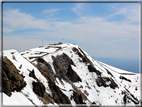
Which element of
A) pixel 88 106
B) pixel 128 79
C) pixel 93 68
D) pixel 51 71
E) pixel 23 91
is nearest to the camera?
pixel 23 91

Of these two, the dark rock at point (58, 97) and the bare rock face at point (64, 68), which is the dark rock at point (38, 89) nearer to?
the dark rock at point (58, 97)

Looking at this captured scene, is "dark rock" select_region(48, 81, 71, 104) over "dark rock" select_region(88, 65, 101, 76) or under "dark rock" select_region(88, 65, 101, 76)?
under

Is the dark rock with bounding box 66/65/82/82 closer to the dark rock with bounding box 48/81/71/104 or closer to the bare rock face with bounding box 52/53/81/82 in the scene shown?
the bare rock face with bounding box 52/53/81/82

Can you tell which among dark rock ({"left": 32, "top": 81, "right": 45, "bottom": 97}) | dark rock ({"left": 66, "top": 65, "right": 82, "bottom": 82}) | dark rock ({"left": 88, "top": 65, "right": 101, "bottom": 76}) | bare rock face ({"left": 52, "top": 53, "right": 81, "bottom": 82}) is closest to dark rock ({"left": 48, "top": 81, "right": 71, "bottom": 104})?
dark rock ({"left": 32, "top": 81, "right": 45, "bottom": 97})

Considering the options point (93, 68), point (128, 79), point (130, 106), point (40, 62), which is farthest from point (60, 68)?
point (128, 79)

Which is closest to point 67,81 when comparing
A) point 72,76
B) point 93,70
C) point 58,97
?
point 72,76

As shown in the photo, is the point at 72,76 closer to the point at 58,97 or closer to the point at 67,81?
the point at 67,81

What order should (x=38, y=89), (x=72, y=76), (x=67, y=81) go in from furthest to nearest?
(x=72, y=76) → (x=67, y=81) → (x=38, y=89)

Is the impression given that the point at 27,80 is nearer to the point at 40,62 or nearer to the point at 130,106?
the point at 40,62

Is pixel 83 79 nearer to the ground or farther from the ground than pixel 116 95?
farther from the ground

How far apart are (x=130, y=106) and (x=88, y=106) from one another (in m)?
21.9

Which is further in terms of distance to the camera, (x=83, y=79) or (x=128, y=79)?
(x=128, y=79)

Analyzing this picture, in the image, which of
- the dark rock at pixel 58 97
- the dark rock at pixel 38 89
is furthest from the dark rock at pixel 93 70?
the dark rock at pixel 38 89

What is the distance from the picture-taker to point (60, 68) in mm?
59625
